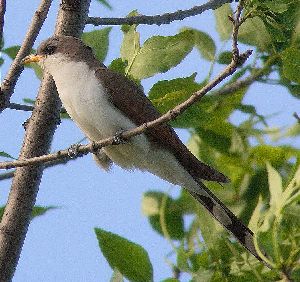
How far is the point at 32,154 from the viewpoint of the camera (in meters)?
3.08

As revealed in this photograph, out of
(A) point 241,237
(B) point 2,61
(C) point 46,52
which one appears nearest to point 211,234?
(A) point 241,237

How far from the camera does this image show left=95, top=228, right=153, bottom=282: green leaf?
218 cm

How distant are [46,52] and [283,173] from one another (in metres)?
1.48

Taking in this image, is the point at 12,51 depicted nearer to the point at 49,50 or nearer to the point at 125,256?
the point at 49,50

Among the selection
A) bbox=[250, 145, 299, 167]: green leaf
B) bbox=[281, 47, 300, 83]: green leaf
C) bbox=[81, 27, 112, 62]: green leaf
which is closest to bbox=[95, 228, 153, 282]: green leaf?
bbox=[250, 145, 299, 167]: green leaf

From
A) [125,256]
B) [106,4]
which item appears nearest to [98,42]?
[106,4]

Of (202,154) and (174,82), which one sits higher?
(174,82)

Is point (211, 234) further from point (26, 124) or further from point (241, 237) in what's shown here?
point (26, 124)

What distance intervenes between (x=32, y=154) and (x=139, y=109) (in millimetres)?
453

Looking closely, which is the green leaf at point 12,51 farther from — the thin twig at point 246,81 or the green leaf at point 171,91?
the thin twig at point 246,81

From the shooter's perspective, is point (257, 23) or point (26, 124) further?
point (26, 124)

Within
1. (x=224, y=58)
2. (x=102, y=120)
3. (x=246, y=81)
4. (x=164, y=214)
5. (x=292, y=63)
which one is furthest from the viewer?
(x=102, y=120)

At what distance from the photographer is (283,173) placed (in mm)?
2523

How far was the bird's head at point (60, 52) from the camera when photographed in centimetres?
331
